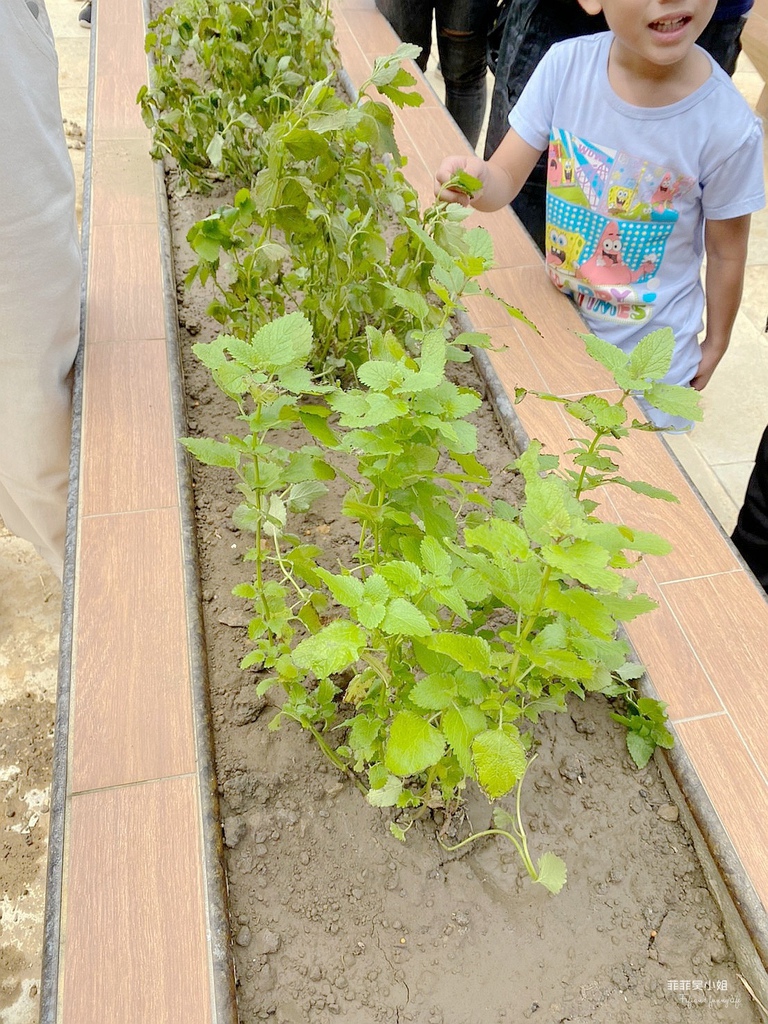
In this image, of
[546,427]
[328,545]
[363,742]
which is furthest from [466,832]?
[546,427]

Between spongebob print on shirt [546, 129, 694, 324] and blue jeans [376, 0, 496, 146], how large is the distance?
105 centimetres

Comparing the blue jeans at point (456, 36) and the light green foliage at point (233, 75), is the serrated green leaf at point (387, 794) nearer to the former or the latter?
the light green foliage at point (233, 75)

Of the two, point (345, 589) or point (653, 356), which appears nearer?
point (345, 589)

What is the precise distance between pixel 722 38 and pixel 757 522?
97 centimetres

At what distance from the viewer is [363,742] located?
0.87m

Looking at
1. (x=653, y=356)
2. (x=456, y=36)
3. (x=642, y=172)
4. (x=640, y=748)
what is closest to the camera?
(x=653, y=356)

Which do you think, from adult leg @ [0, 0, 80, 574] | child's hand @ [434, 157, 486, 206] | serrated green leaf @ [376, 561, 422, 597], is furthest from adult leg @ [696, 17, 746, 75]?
serrated green leaf @ [376, 561, 422, 597]

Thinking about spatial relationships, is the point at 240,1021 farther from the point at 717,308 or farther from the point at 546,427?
the point at 717,308

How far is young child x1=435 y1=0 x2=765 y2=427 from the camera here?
4.39ft

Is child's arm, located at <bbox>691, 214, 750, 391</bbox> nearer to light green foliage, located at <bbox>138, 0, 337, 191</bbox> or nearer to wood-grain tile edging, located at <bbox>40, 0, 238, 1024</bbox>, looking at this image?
light green foliage, located at <bbox>138, 0, 337, 191</bbox>

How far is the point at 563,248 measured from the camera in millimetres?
1606

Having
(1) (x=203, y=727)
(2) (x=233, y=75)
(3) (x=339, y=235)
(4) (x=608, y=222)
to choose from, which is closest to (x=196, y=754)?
(1) (x=203, y=727)

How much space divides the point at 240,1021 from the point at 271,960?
0.06 metres

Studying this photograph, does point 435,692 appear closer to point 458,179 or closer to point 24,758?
point 458,179
